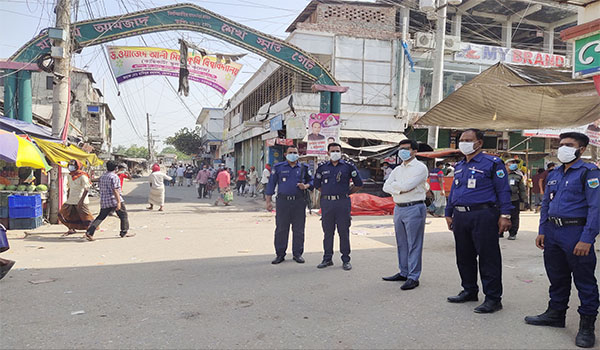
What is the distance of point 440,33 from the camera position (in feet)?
56.0

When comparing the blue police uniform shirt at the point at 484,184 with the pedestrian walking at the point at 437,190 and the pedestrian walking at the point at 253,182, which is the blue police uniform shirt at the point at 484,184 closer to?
the pedestrian walking at the point at 437,190

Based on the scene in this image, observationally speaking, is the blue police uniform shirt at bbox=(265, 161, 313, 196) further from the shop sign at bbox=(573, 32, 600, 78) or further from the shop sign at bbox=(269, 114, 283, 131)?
the shop sign at bbox=(269, 114, 283, 131)

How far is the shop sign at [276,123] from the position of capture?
22219 millimetres

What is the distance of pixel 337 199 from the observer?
654 cm

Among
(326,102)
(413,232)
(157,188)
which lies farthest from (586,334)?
(157,188)

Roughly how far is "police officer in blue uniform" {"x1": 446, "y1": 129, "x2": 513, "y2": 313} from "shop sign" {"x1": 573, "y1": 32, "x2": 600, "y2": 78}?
147cm

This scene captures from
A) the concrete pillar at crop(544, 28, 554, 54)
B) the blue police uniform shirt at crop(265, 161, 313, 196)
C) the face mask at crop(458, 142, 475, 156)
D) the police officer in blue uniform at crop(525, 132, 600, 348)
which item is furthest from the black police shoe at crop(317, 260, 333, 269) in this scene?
the concrete pillar at crop(544, 28, 554, 54)

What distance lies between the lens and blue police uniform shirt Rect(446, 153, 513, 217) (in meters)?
4.45

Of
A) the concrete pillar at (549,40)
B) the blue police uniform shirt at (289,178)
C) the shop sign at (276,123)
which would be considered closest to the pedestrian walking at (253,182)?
the shop sign at (276,123)

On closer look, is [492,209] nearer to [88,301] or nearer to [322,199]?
[322,199]

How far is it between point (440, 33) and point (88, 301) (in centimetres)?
1587

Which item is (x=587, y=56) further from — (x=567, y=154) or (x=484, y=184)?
(x=484, y=184)

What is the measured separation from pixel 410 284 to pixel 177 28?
401 inches

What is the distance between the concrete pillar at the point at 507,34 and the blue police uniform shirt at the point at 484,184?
22.3 m
